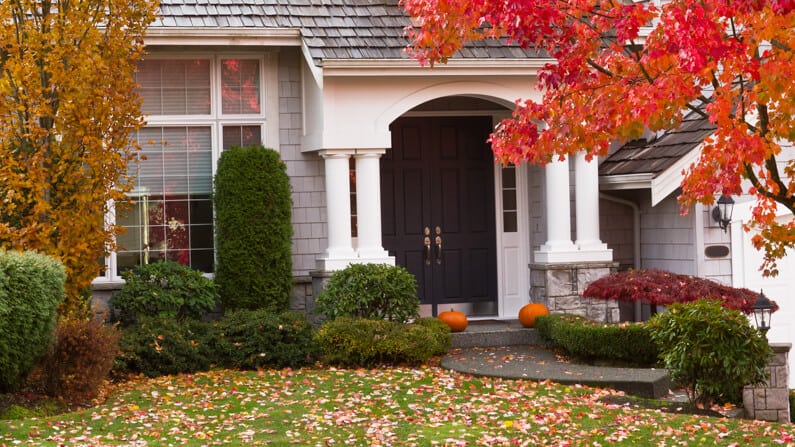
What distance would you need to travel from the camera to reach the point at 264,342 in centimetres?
1178

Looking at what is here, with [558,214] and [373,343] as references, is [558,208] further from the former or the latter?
[373,343]

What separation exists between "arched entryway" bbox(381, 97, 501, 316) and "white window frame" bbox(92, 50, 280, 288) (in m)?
1.65

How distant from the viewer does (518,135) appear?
27.3 feet

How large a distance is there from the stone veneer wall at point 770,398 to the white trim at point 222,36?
6.51m

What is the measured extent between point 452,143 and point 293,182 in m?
2.27

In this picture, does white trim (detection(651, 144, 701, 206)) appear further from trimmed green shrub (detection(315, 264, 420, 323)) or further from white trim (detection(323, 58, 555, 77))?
trimmed green shrub (detection(315, 264, 420, 323))

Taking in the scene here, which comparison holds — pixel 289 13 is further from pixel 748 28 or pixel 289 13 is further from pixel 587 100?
pixel 748 28

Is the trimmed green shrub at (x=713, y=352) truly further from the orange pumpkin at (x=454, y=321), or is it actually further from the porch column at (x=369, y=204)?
the porch column at (x=369, y=204)

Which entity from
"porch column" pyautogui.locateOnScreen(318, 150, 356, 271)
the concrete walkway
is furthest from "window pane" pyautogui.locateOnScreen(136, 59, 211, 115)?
the concrete walkway

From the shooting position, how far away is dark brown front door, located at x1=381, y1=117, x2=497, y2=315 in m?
14.5

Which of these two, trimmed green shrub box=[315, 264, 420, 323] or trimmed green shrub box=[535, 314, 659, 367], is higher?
trimmed green shrub box=[315, 264, 420, 323]

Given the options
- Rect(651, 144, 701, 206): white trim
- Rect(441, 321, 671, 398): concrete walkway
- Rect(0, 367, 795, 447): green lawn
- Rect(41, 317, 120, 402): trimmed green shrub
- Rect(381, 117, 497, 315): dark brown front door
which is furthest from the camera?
Rect(381, 117, 497, 315): dark brown front door

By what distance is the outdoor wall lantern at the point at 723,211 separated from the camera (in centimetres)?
1312

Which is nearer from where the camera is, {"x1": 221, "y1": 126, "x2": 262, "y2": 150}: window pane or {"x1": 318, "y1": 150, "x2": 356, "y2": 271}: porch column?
{"x1": 318, "y1": 150, "x2": 356, "y2": 271}: porch column
